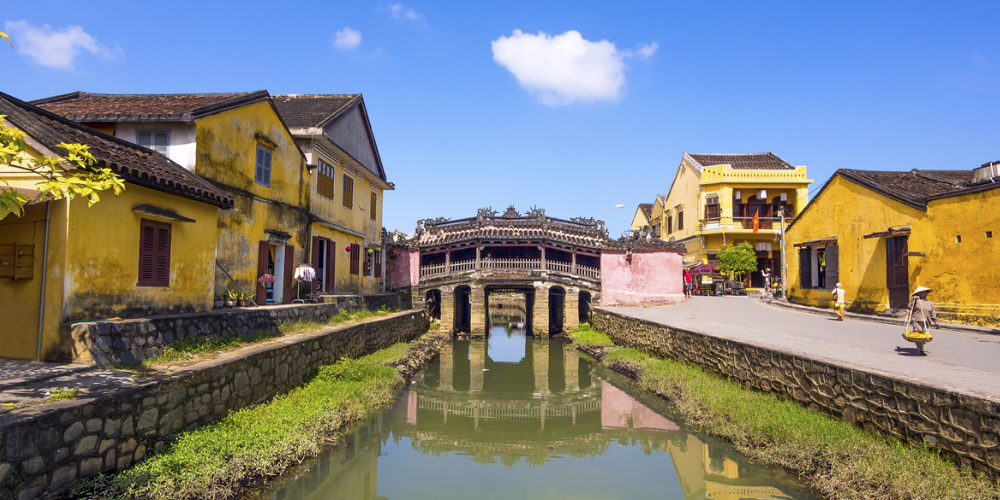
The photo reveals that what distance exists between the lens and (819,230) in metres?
19.1

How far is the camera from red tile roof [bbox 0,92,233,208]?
6.78 metres

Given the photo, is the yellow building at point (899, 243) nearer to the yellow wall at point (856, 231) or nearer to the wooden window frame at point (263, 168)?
the yellow wall at point (856, 231)

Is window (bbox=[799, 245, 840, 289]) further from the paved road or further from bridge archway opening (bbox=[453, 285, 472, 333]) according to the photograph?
bridge archway opening (bbox=[453, 285, 472, 333])

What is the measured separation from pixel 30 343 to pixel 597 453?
831 centimetres

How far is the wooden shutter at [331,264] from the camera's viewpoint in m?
16.6

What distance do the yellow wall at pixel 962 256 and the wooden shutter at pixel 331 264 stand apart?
1661cm

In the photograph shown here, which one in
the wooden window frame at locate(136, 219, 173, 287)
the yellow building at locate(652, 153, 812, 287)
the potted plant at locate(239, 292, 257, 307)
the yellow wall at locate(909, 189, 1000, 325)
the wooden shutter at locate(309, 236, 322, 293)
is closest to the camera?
the wooden window frame at locate(136, 219, 173, 287)

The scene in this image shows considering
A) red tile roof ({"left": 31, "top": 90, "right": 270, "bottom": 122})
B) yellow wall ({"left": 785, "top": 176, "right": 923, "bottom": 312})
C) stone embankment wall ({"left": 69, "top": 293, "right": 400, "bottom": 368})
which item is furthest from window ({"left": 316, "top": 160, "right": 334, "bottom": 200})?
yellow wall ({"left": 785, "top": 176, "right": 923, "bottom": 312})

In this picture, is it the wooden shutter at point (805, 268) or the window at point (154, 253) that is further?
the wooden shutter at point (805, 268)

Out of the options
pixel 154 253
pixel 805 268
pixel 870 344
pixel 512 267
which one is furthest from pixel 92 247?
pixel 805 268

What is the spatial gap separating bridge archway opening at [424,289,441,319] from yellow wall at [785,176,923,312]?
54.2 feet

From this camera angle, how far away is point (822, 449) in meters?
6.86

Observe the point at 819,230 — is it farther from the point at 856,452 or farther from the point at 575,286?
the point at 856,452

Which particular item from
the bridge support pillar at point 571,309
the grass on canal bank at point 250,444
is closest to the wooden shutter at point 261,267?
the grass on canal bank at point 250,444
